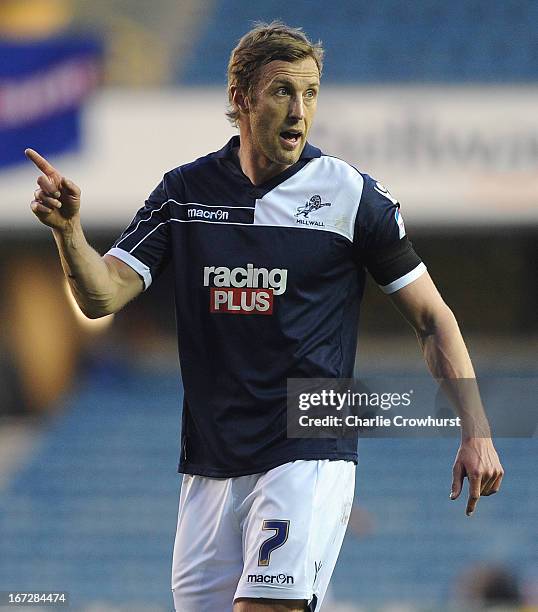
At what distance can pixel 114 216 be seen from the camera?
12.0m

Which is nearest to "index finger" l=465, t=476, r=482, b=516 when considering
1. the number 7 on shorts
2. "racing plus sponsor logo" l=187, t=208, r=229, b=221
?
the number 7 on shorts

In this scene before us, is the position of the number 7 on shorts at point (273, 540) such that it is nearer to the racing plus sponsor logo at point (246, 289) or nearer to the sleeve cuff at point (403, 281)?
the racing plus sponsor logo at point (246, 289)

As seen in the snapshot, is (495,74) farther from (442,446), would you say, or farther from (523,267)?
(442,446)

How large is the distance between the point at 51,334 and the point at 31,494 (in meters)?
2.32

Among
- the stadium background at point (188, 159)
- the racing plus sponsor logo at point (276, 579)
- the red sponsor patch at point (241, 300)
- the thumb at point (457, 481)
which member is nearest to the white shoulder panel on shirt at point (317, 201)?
the red sponsor patch at point (241, 300)

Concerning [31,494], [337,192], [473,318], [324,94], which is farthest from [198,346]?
[473,318]

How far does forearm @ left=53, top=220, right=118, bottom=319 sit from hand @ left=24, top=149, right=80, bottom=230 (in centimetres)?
6

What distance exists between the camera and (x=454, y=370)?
3.65 metres

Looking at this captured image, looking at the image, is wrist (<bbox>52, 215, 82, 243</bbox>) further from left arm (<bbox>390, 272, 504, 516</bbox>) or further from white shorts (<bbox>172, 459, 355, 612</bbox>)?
left arm (<bbox>390, 272, 504, 516</bbox>)

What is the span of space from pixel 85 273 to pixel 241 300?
47cm

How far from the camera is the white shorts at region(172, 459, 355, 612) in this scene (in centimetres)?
345

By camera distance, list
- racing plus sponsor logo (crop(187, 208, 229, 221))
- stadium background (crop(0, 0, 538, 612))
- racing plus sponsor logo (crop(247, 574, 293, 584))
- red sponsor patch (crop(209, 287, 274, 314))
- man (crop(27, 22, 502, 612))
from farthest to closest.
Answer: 1. stadium background (crop(0, 0, 538, 612))
2. racing plus sponsor logo (crop(187, 208, 229, 221))
3. red sponsor patch (crop(209, 287, 274, 314))
4. man (crop(27, 22, 502, 612))
5. racing plus sponsor logo (crop(247, 574, 293, 584))

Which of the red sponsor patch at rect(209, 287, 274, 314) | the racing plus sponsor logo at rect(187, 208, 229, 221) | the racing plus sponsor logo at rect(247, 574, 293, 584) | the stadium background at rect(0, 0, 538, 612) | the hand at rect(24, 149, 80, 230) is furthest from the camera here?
the stadium background at rect(0, 0, 538, 612)

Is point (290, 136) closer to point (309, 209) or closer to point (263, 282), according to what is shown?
point (309, 209)
